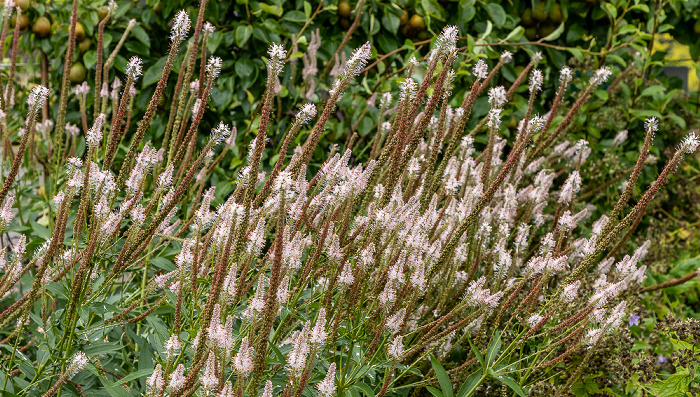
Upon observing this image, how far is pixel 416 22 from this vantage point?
4043mm

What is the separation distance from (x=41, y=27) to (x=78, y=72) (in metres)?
0.33

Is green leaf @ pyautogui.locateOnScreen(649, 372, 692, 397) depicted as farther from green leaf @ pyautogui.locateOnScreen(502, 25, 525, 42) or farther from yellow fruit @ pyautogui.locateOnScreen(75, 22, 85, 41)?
yellow fruit @ pyautogui.locateOnScreen(75, 22, 85, 41)

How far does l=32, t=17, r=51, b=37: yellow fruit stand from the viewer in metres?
3.79

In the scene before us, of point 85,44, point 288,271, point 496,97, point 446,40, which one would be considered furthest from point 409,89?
point 85,44

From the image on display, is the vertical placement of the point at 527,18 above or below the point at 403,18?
below

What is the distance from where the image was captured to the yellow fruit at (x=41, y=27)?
3.79 meters

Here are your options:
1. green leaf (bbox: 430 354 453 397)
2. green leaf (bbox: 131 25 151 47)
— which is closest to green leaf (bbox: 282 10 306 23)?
green leaf (bbox: 131 25 151 47)

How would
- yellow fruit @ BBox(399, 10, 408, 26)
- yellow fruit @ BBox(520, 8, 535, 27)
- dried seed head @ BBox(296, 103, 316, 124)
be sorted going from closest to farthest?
1. dried seed head @ BBox(296, 103, 316, 124)
2. yellow fruit @ BBox(399, 10, 408, 26)
3. yellow fruit @ BBox(520, 8, 535, 27)

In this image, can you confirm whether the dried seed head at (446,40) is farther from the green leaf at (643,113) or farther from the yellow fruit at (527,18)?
the green leaf at (643,113)

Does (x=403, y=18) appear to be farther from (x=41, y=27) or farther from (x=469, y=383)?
(x=469, y=383)

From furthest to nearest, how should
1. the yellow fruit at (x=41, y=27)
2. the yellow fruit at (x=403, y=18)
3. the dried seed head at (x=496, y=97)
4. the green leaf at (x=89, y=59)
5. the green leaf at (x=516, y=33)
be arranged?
the yellow fruit at (x=403, y=18)
the yellow fruit at (x=41, y=27)
the green leaf at (x=89, y=59)
the green leaf at (x=516, y=33)
the dried seed head at (x=496, y=97)

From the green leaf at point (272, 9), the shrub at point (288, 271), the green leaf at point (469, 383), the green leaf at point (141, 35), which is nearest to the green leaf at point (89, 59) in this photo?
the green leaf at point (141, 35)

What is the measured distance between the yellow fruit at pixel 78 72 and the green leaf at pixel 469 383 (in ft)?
10.2

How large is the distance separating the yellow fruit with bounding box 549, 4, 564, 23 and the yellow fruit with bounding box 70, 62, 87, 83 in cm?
313
